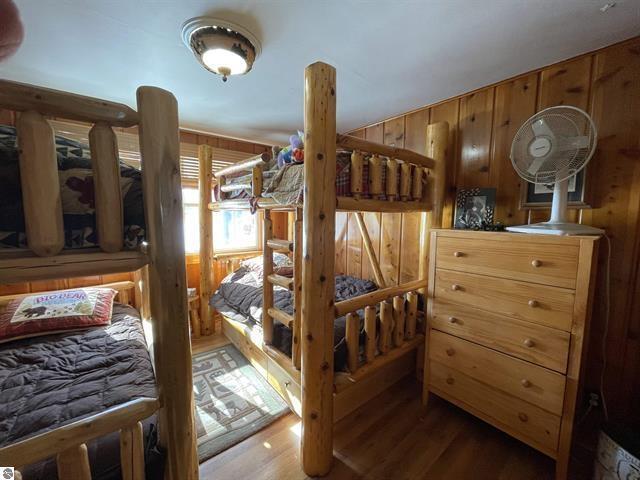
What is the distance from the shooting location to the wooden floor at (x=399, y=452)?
136 centimetres

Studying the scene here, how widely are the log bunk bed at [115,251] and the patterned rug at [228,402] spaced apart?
0.69 meters

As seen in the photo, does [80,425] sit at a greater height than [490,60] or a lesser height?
lesser

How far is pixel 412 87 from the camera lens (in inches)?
73.9

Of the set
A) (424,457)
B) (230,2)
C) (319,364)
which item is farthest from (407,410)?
(230,2)

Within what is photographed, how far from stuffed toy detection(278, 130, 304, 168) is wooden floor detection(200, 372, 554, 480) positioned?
171 centimetres

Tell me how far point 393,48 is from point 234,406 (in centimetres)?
250

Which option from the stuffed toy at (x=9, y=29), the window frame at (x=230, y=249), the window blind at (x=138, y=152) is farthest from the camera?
the window frame at (x=230, y=249)

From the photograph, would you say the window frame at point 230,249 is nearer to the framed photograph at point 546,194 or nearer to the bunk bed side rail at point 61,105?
the bunk bed side rail at point 61,105

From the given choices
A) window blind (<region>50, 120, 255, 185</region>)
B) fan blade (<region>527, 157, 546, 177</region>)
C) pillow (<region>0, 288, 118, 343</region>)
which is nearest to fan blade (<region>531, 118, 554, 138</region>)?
fan blade (<region>527, 157, 546, 177</region>)

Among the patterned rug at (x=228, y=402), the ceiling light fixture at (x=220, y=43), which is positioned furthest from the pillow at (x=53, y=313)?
the ceiling light fixture at (x=220, y=43)

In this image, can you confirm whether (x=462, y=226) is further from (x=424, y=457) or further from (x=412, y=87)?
(x=424, y=457)

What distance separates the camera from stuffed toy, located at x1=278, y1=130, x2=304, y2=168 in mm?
1488

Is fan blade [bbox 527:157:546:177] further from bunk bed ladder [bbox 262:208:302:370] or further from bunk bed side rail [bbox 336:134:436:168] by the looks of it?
bunk bed ladder [bbox 262:208:302:370]

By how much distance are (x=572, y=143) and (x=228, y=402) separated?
2608 millimetres
